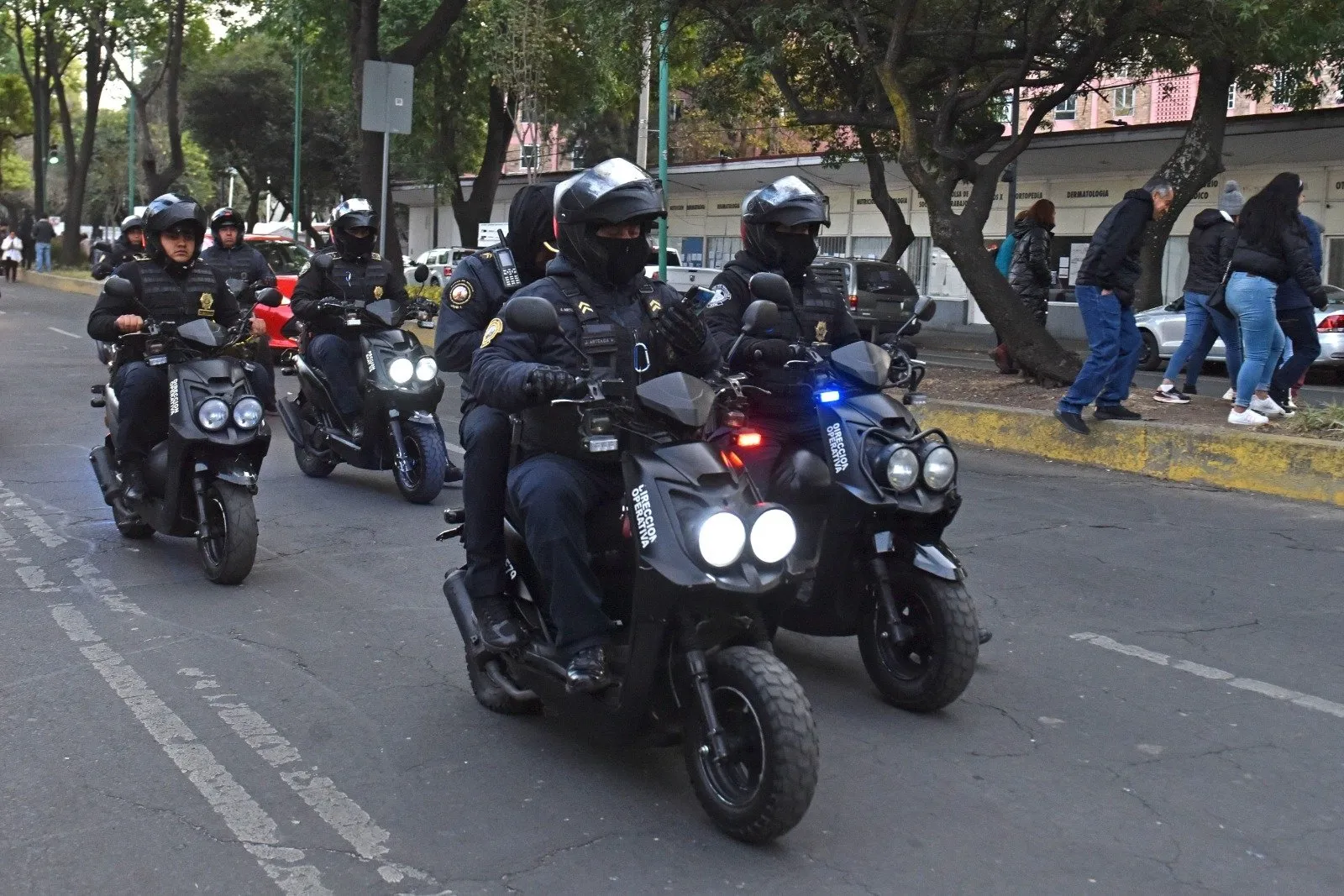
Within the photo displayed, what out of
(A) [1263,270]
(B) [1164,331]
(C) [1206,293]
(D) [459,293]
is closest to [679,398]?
(D) [459,293]

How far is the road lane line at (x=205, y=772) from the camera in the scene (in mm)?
3805

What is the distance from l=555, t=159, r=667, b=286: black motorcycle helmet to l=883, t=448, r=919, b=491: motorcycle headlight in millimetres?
1034

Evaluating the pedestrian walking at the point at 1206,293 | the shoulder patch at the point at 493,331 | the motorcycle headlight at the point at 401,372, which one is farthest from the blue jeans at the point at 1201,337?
the shoulder patch at the point at 493,331

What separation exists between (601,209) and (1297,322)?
7.79 metres

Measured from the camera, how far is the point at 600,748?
4.69 m

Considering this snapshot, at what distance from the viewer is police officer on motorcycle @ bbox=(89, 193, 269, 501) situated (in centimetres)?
733

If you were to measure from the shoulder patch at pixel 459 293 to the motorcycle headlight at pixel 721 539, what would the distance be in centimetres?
216

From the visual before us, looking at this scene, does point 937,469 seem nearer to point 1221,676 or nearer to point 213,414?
point 1221,676

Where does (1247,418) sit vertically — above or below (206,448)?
above

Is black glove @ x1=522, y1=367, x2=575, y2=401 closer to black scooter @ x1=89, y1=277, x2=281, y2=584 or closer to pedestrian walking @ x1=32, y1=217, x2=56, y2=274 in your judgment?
black scooter @ x1=89, y1=277, x2=281, y2=584

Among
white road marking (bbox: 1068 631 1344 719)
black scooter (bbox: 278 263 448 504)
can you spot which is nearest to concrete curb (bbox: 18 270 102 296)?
black scooter (bbox: 278 263 448 504)

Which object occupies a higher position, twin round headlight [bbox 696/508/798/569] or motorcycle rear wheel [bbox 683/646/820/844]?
twin round headlight [bbox 696/508/798/569]

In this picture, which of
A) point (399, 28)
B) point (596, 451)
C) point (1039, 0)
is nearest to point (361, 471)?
point (596, 451)

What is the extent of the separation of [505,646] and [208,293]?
3.85 metres
